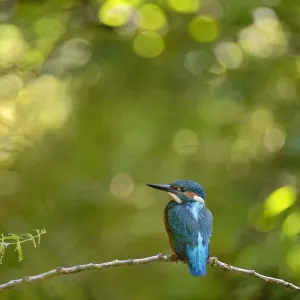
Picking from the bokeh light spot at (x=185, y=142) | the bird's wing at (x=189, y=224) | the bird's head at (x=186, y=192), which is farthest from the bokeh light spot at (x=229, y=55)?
the bird's wing at (x=189, y=224)

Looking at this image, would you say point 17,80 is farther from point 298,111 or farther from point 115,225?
point 298,111

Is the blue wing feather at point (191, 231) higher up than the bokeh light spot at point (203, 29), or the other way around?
the bokeh light spot at point (203, 29)

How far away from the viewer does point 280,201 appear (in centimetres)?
439

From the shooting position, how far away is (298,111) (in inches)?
207

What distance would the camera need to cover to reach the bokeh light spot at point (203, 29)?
5.46 m

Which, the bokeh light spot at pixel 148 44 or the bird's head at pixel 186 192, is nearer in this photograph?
the bird's head at pixel 186 192

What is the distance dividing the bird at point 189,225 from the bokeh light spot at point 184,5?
7.02 feet

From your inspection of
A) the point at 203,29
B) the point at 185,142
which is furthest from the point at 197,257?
the point at 203,29

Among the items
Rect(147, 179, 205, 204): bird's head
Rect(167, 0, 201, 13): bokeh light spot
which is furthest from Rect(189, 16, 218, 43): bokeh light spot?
Rect(147, 179, 205, 204): bird's head

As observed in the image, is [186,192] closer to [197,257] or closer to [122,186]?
[197,257]

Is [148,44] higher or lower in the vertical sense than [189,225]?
higher

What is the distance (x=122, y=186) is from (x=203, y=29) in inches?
49.7

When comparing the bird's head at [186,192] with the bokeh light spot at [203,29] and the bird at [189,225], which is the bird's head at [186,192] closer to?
the bird at [189,225]

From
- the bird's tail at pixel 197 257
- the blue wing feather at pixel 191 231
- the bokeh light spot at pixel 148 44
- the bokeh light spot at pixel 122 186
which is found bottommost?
the bird's tail at pixel 197 257
